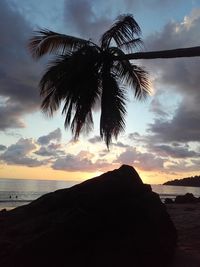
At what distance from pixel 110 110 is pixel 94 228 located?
6.02 metres

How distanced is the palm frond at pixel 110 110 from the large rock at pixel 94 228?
4443 mm

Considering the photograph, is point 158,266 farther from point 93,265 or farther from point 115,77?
point 115,77

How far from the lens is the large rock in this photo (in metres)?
7.10

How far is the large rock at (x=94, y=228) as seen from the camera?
7.10 meters

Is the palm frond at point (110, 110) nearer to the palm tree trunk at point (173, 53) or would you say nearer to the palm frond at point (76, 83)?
the palm frond at point (76, 83)

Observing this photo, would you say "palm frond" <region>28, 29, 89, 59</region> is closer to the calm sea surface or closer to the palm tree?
the palm tree

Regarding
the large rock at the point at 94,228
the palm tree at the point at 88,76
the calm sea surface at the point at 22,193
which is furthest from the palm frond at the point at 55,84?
the calm sea surface at the point at 22,193

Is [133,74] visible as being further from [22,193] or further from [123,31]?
[22,193]

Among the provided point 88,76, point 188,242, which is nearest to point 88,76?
point 88,76

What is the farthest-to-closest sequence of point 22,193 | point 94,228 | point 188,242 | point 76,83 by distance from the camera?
1. point 22,193
2. point 76,83
3. point 188,242
4. point 94,228

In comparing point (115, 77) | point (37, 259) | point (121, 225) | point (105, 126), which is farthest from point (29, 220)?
point (115, 77)

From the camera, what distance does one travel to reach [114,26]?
14172mm

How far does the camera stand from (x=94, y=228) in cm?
741

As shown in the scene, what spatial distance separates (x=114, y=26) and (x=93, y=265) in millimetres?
8972
